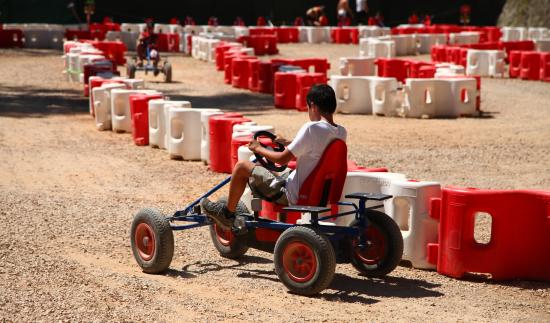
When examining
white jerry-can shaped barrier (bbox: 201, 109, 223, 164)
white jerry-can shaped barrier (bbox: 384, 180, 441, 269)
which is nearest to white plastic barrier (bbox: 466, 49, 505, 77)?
white jerry-can shaped barrier (bbox: 201, 109, 223, 164)

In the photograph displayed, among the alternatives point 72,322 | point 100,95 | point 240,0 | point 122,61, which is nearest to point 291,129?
point 100,95

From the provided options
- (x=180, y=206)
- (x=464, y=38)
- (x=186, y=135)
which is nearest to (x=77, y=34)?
(x=464, y=38)

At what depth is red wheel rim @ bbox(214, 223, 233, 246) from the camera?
7.61 m

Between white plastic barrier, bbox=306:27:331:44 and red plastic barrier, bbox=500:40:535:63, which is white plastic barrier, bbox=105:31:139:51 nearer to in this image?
white plastic barrier, bbox=306:27:331:44

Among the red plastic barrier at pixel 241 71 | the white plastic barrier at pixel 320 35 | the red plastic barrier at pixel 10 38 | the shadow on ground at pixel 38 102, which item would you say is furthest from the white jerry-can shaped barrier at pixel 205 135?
the white plastic barrier at pixel 320 35

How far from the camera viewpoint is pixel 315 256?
638 centimetres

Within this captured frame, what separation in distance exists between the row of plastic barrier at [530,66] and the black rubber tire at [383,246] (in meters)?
16.3

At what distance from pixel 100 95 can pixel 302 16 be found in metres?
26.1

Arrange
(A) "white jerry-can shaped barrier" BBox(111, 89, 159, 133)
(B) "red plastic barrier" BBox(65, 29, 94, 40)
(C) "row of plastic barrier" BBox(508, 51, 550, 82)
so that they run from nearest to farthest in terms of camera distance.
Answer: (A) "white jerry-can shaped barrier" BBox(111, 89, 159, 133)
(C) "row of plastic barrier" BBox(508, 51, 550, 82)
(B) "red plastic barrier" BBox(65, 29, 94, 40)

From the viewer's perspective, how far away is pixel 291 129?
1499 cm

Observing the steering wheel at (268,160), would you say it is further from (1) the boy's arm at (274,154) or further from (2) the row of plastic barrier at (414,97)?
(2) the row of plastic barrier at (414,97)

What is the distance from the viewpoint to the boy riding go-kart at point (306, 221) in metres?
6.50

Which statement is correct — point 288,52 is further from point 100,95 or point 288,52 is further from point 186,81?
point 100,95

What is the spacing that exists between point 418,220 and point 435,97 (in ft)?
31.4
